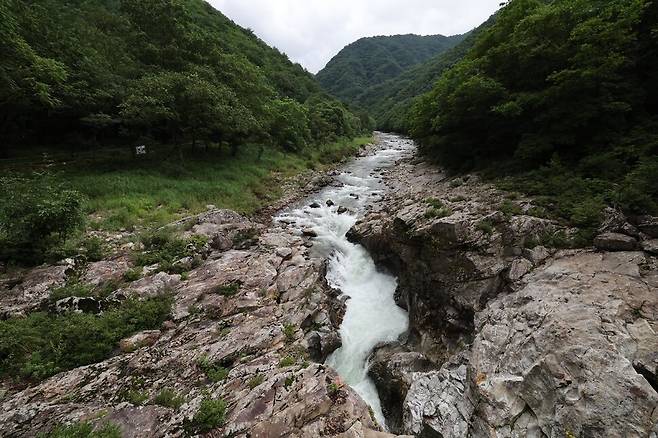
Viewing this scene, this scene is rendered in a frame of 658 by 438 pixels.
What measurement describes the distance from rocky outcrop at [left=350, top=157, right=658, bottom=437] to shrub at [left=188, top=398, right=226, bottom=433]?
474 cm

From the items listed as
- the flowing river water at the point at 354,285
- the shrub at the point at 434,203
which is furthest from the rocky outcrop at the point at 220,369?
the shrub at the point at 434,203

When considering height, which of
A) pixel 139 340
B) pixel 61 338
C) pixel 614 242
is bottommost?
pixel 139 340

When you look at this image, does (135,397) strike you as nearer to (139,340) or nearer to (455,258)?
(139,340)

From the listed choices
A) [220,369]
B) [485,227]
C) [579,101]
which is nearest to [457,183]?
[579,101]

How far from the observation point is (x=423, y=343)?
445 inches

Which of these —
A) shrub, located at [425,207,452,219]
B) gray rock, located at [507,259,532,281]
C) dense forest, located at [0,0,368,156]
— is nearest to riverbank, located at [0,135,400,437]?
shrub, located at [425,207,452,219]

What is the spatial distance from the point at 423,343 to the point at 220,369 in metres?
7.37

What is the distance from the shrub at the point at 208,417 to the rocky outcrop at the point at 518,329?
4736mm

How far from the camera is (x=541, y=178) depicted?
43.6 feet

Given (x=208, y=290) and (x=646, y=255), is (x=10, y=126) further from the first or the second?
(x=646, y=255)

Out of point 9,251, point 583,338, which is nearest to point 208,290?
point 9,251

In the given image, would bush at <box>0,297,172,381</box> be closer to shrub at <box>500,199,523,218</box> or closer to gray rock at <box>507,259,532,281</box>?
gray rock at <box>507,259,532,281</box>

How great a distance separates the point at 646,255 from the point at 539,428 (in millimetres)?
5896

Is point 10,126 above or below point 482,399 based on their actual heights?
above
